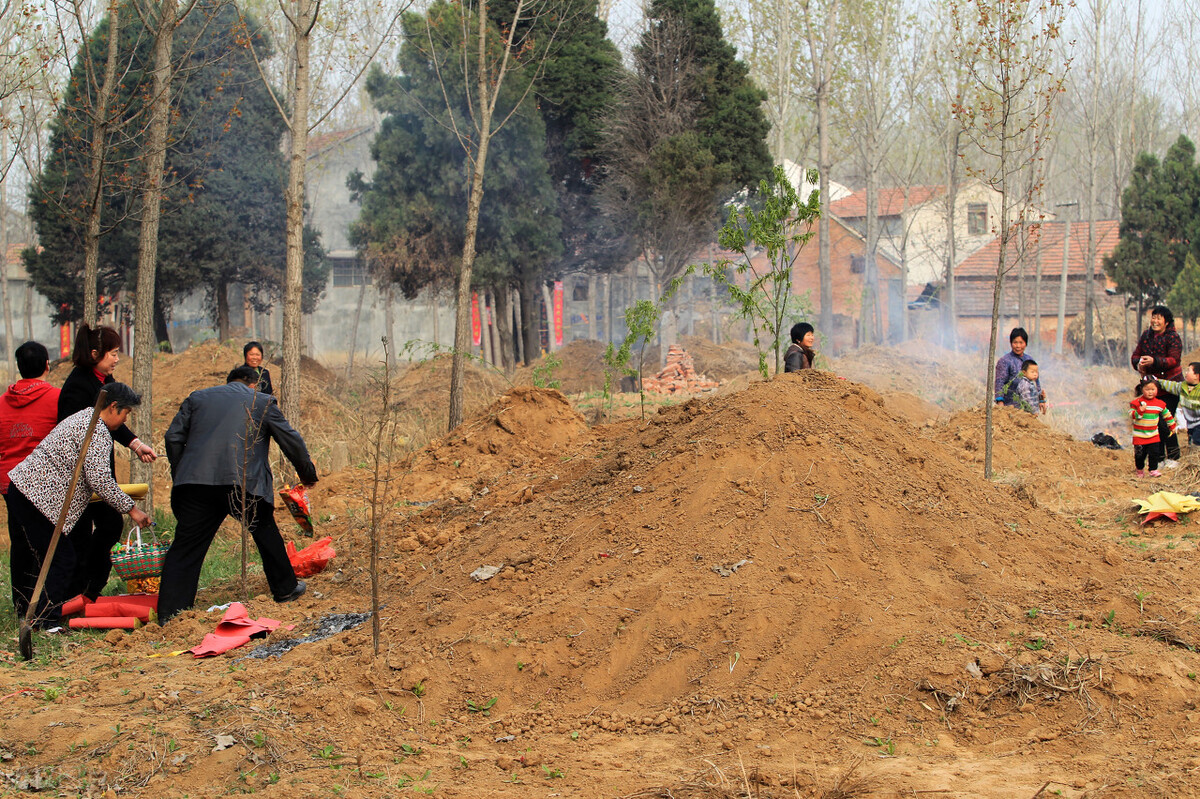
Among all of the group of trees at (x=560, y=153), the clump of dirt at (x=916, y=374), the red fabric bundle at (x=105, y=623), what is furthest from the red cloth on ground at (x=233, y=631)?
the group of trees at (x=560, y=153)

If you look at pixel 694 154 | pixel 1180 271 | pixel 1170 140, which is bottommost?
pixel 1180 271

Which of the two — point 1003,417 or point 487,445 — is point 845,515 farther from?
point 1003,417

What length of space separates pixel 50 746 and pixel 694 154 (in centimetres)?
1666

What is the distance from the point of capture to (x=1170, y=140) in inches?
1636

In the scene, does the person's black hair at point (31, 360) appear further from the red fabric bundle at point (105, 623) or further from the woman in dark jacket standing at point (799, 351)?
the woman in dark jacket standing at point (799, 351)

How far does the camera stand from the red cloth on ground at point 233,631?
17.5 feet

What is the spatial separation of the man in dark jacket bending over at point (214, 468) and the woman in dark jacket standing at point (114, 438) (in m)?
0.32

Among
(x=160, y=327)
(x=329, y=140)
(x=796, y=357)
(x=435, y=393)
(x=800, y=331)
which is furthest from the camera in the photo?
(x=329, y=140)

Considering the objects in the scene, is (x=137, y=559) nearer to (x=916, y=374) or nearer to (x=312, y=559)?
(x=312, y=559)

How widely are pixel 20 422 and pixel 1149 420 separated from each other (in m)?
9.85

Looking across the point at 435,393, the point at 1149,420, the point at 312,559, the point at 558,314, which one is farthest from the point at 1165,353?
the point at 558,314

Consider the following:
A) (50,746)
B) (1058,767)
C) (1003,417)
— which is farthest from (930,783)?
(1003,417)

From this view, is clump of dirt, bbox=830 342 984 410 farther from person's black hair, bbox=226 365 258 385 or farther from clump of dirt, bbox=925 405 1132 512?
person's black hair, bbox=226 365 258 385

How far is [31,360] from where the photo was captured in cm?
580
